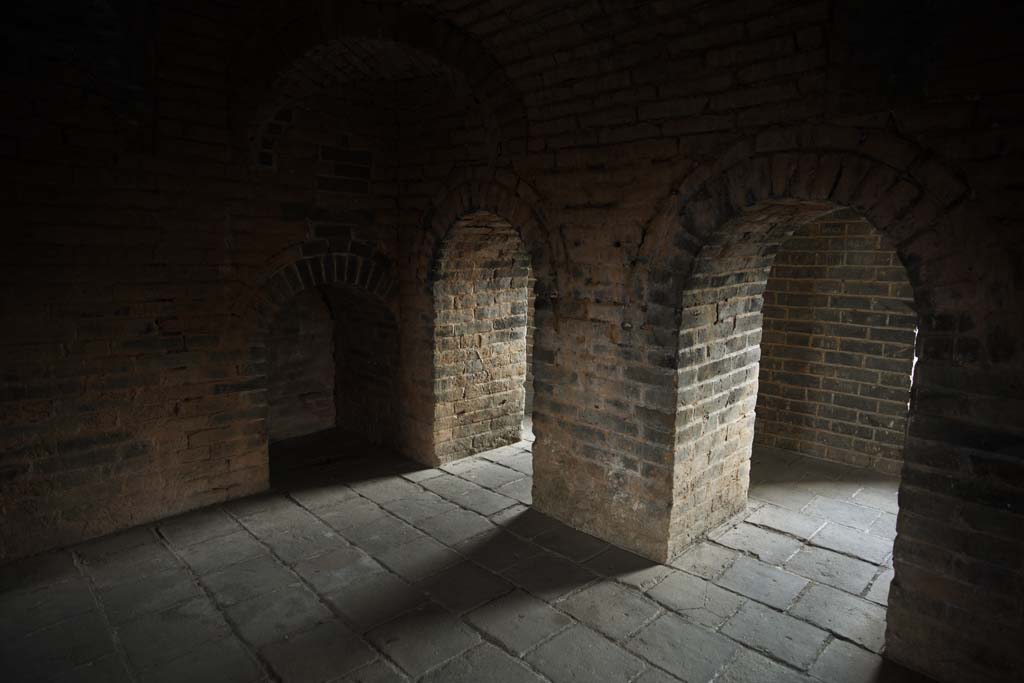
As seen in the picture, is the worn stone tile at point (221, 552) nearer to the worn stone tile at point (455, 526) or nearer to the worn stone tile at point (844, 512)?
the worn stone tile at point (455, 526)

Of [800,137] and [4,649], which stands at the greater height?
[800,137]

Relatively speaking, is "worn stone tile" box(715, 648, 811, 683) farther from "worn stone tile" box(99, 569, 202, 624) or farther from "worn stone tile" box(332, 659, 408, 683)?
"worn stone tile" box(99, 569, 202, 624)

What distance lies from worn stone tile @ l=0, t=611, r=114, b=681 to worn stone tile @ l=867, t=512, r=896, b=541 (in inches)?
201

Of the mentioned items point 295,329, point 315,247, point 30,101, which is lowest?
point 295,329

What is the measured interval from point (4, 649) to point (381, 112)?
468 centimetres

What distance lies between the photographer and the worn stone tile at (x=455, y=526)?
15.0ft

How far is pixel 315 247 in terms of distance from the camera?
17.6 ft

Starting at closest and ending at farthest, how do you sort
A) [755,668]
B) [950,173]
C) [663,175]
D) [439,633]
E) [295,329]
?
[950,173] < [755,668] < [439,633] < [663,175] < [295,329]

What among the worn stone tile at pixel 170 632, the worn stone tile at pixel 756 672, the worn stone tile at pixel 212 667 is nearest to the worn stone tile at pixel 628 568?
the worn stone tile at pixel 756 672

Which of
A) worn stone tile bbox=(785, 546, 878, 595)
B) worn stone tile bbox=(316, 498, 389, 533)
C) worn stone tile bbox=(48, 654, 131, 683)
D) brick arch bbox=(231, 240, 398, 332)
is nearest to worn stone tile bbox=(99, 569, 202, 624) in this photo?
worn stone tile bbox=(48, 654, 131, 683)

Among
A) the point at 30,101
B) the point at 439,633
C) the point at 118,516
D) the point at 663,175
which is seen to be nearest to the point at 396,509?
the point at 439,633

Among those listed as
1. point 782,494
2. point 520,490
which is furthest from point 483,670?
point 782,494

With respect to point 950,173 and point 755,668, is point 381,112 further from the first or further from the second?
point 755,668

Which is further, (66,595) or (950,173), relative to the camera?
(66,595)
